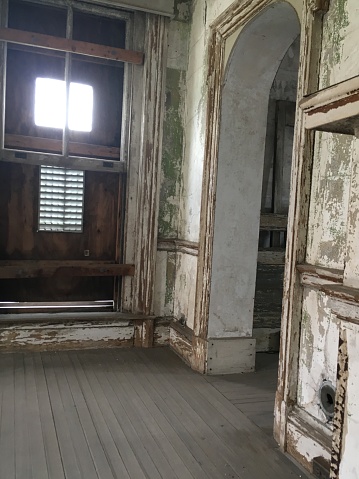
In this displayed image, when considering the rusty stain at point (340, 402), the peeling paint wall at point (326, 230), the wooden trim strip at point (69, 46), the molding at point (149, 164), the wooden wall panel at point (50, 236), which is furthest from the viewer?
the molding at point (149, 164)

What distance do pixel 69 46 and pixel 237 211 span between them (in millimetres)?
1986

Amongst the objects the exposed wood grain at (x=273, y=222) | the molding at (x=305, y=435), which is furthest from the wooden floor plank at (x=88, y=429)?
the exposed wood grain at (x=273, y=222)

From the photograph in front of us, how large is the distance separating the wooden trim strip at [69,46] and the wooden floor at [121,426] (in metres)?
2.56

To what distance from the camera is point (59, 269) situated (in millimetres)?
3730

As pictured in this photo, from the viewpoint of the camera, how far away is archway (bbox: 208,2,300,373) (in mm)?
3244

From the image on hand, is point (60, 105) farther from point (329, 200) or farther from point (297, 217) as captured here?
point (329, 200)

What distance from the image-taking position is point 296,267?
7.37 feet

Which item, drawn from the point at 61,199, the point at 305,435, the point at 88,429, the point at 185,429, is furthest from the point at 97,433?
the point at 61,199

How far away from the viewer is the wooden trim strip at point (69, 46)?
348 cm

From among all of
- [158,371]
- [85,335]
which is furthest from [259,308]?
[85,335]

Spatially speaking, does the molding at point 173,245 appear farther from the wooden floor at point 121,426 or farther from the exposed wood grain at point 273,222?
the wooden floor at point 121,426

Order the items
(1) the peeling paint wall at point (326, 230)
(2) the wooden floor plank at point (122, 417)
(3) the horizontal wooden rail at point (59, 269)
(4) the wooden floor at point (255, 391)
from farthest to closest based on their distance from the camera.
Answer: (3) the horizontal wooden rail at point (59, 269) → (4) the wooden floor at point (255, 391) → (2) the wooden floor plank at point (122, 417) → (1) the peeling paint wall at point (326, 230)

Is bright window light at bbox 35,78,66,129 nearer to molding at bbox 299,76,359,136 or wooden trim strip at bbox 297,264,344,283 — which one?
wooden trim strip at bbox 297,264,344,283

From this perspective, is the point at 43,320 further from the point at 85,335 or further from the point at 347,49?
the point at 347,49
